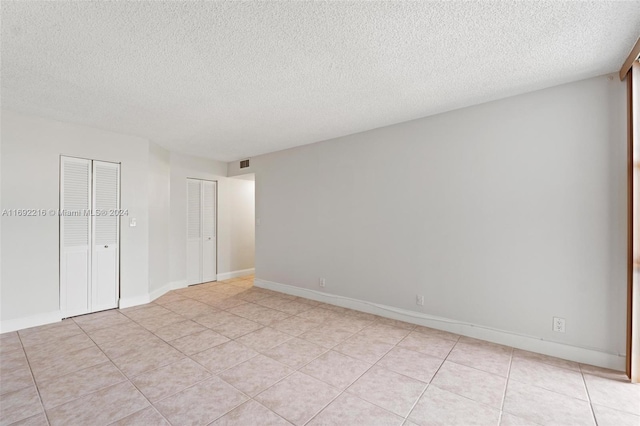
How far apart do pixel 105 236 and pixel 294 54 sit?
390 centimetres

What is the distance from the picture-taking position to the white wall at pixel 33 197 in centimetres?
338

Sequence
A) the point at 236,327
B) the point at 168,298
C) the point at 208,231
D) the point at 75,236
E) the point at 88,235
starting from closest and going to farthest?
the point at 236,327
the point at 75,236
the point at 88,235
the point at 168,298
the point at 208,231

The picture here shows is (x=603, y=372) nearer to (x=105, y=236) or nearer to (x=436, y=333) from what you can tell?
(x=436, y=333)

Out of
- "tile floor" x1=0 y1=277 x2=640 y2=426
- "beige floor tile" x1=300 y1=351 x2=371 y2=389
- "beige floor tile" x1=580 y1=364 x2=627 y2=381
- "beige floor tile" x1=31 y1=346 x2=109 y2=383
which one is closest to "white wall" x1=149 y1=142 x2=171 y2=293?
"tile floor" x1=0 y1=277 x2=640 y2=426

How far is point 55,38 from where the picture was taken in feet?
6.58

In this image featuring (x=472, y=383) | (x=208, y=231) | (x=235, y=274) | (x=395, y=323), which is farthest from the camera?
(x=235, y=274)

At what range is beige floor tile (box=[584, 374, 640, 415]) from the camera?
6.69 feet

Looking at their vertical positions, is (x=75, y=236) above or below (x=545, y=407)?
above

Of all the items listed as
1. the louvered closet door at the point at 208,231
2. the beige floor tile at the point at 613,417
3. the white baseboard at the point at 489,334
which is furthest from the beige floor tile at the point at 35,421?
the louvered closet door at the point at 208,231

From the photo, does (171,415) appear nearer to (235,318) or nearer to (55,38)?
(235,318)

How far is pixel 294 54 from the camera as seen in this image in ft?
7.32

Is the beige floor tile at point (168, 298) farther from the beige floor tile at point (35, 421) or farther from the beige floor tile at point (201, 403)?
the beige floor tile at point (201, 403)

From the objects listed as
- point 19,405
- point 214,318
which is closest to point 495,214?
point 214,318

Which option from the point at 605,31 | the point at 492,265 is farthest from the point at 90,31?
the point at 492,265
